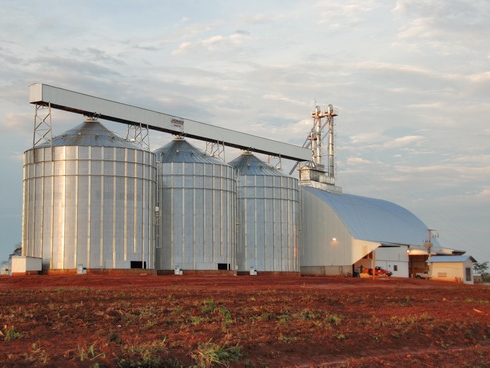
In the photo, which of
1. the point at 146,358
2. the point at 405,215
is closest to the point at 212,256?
the point at 405,215

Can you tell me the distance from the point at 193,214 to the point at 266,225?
47.7 ft

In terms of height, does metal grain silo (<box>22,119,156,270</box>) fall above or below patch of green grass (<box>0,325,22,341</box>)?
above

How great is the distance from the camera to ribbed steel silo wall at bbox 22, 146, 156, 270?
68375 millimetres

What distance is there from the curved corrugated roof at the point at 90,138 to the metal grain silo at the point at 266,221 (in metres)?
21.0

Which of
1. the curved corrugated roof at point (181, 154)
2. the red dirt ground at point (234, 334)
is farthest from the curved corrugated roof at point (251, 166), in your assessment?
the red dirt ground at point (234, 334)

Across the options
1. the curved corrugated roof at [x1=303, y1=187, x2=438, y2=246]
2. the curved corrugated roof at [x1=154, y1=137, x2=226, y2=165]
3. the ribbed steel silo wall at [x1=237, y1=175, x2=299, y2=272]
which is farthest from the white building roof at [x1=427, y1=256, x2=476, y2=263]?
the curved corrugated roof at [x1=154, y1=137, x2=226, y2=165]

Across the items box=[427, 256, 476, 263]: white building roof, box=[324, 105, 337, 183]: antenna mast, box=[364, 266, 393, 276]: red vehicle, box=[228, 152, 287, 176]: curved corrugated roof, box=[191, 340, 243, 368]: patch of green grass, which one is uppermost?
box=[324, 105, 337, 183]: antenna mast

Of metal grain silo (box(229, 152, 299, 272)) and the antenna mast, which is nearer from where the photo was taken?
metal grain silo (box(229, 152, 299, 272))

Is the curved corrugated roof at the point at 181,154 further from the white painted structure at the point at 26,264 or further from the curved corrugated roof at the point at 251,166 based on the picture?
the white painted structure at the point at 26,264

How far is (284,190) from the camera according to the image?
93312 mm

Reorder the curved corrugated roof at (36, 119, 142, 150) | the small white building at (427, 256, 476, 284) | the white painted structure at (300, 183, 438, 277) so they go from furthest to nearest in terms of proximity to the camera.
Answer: the white painted structure at (300, 183, 438, 277), the small white building at (427, 256, 476, 284), the curved corrugated roof at (36, 119, 142, 150)

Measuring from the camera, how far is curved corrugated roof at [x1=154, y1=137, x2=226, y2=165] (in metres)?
82.4

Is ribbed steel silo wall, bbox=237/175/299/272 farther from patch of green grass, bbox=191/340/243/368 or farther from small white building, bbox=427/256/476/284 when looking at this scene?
patch of green grass, bbox=191/340/243/368

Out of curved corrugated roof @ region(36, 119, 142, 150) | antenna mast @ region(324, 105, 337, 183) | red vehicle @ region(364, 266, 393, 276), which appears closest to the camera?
curved corrugated roof @ region(36, 119, 142, 150)
